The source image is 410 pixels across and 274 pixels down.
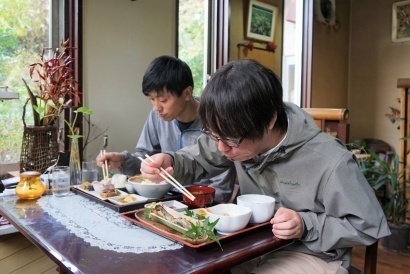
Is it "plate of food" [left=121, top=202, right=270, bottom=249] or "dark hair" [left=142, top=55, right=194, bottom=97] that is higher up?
"dark hair" [left=142, top=55, right=194, bottom=97]

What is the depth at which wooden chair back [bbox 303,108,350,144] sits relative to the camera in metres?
2.10

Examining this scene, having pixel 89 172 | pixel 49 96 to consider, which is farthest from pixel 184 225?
pixel 49 96

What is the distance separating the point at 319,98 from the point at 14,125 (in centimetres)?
316

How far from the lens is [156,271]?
2.43ft

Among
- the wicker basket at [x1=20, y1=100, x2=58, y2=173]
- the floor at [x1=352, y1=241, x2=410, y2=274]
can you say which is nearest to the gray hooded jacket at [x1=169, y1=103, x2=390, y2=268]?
the wicker basket at [x1=20, y1=100, x2=58, y2=173]

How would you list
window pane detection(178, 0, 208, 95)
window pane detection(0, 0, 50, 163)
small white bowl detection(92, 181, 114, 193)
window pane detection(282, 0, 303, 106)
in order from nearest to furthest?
small white bowl detection(92, 181, 114, 193), window pane detection(0, 0, 50, 163), window pane detection(178, 0, 208, 95), window pane detection(282, 0, 303, 106)

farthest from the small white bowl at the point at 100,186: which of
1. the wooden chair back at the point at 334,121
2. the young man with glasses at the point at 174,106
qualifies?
the wooden chair back at the point at 334,121

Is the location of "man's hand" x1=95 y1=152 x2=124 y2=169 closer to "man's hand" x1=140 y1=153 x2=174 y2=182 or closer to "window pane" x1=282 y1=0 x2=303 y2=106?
"man's hand" x1=140 y1=153 x2=174 y2=182

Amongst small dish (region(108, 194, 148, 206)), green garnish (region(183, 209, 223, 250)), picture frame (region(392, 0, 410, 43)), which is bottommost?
small dish (region(108, 194, 148, 206))

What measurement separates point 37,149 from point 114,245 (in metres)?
0.98

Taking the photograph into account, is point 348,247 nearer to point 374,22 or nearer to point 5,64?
point 5,64

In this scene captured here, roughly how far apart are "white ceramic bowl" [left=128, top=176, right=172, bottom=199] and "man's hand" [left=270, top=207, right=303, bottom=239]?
459mm

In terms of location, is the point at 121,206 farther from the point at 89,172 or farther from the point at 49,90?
the point at 49,90

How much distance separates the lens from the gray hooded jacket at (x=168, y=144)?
165 cm
